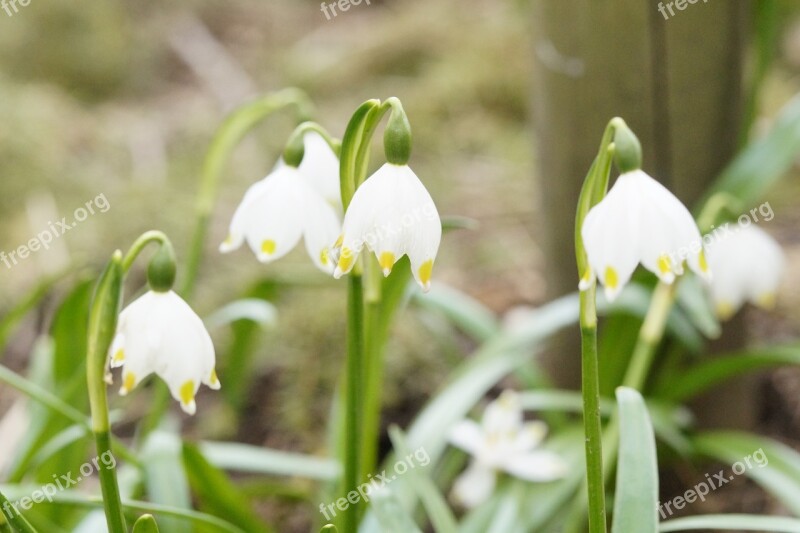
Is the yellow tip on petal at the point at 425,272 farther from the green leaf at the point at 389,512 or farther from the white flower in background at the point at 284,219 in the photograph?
the green leaf at the point at 389,512

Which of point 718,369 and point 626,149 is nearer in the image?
point 626,149

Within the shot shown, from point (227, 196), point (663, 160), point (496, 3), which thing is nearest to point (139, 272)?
point (227, 196)

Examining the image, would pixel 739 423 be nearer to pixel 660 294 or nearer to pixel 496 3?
pixel 660 294

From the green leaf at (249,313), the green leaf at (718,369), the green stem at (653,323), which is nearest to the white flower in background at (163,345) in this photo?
the green leaf at (249,313)

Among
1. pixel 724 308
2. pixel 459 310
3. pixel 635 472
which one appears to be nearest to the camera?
pixel 635 472

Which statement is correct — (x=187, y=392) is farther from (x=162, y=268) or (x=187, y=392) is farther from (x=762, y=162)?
(x=762, y=162)

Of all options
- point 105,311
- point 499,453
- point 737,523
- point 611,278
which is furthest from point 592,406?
point 499,453

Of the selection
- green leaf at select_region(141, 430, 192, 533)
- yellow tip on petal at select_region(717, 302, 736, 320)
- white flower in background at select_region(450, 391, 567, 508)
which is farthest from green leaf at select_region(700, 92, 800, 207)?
green leaf at select_region(141, 430, 192, 533)
